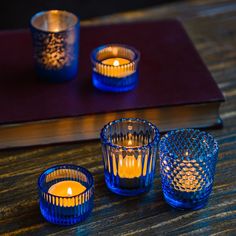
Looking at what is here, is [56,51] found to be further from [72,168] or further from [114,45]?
[72,168]

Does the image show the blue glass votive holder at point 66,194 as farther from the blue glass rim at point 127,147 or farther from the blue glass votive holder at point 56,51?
the blue glass votive holder at point 56,51

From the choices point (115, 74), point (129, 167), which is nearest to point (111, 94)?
point (115, 74)

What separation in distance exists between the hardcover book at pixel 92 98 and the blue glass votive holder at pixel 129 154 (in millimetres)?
74

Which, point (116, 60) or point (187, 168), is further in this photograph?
point (116, 60)

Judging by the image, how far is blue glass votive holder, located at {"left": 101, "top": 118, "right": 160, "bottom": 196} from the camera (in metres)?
1.01

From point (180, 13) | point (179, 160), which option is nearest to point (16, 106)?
point (179, 160)

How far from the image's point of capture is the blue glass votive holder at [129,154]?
1.01 m

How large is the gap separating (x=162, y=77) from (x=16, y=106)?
0.84 feet

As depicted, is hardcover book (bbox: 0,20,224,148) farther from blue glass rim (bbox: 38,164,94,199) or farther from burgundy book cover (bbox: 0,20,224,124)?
blue glass rim (bbox: 38,164,94,199)

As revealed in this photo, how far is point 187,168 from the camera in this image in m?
0.99

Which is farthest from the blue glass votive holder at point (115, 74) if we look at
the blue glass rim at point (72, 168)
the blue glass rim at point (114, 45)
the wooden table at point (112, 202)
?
the blue glass rim at point (72, 168)

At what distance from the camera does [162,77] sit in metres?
1.23

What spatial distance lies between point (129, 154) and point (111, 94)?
20 cm

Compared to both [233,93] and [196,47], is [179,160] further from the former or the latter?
[196,47]
